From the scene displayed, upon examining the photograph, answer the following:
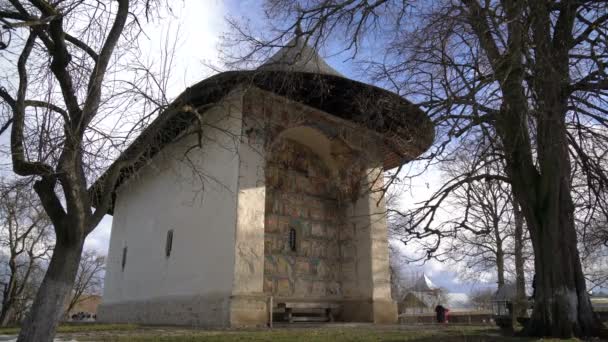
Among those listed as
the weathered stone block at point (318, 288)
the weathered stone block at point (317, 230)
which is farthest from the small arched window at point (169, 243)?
the weathered stone block at point (318, 288)

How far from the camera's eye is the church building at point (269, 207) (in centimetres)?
984

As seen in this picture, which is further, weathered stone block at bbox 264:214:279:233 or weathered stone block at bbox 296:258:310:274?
weathered stone block at bbox 296:258:310:274

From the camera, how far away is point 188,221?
40.7 feet

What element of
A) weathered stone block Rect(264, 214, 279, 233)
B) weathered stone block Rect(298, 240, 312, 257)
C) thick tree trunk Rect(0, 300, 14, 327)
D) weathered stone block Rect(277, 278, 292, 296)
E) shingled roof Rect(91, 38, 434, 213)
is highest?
shingled roof Rect(91, 38, 434, 213)

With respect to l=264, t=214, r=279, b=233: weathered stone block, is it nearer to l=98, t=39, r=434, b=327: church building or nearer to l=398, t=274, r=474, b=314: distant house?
l=98, t=39, r=434, b=327: church building

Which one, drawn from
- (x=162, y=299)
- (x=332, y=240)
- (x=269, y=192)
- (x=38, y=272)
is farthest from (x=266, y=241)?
(x=38, y=272)

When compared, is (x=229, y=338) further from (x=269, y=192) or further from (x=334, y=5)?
(x=269, y=192)

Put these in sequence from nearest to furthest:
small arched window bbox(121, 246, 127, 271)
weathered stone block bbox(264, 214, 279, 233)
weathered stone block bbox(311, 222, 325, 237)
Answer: weathered stone block bbox(264, 214, 279, 233) < weathered stone block bbox(311, 222, 325, 237) < small arched window bbox(121, 246, 127, 271)

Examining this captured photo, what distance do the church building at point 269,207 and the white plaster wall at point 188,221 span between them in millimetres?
41

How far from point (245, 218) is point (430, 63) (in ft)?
17.6

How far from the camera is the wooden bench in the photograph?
11.8 meters

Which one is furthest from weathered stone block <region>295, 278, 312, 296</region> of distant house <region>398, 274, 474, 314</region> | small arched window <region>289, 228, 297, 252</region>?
distant house <region>398, 274, 474, 314</region>

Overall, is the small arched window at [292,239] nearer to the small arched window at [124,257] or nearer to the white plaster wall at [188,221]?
the white plaster wall at [188,221]

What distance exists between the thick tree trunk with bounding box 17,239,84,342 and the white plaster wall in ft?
7.82
